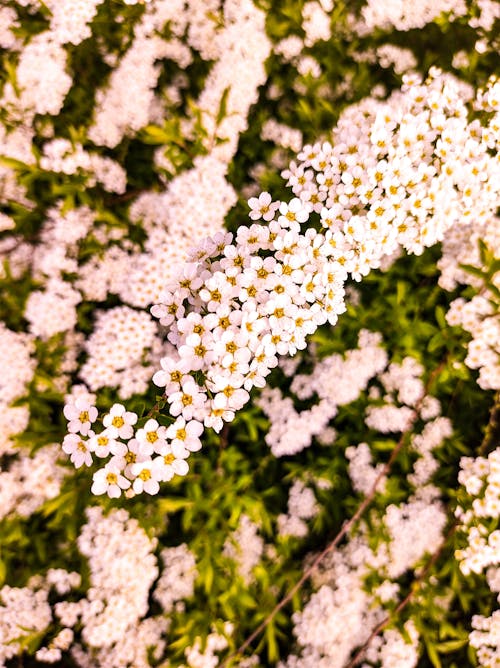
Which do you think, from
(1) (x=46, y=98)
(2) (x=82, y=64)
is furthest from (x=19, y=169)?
(2) (x=82, y=64)

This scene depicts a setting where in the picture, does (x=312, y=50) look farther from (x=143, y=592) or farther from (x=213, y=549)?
(x=143, y=592)

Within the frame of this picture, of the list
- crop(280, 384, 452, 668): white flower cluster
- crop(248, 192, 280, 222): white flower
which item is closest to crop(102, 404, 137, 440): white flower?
crop(248, 192, 280, 222): white flower

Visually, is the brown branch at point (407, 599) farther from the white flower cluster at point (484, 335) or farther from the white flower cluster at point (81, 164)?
the white flower cluster at point (81, 164)

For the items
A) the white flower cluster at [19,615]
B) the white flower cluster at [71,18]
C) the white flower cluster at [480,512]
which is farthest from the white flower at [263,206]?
the white flower cluster at [19,615]

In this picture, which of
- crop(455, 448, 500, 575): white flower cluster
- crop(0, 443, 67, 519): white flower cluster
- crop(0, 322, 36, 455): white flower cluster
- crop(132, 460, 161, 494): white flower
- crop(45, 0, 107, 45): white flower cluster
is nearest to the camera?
crop(132, 460, 161, 494): white flower

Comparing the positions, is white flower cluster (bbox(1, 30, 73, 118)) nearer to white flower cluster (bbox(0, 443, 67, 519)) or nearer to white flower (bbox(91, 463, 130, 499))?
white flower cluster (bbox(0, 443, 67, 519))

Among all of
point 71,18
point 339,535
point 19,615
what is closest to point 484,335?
point 339,535
